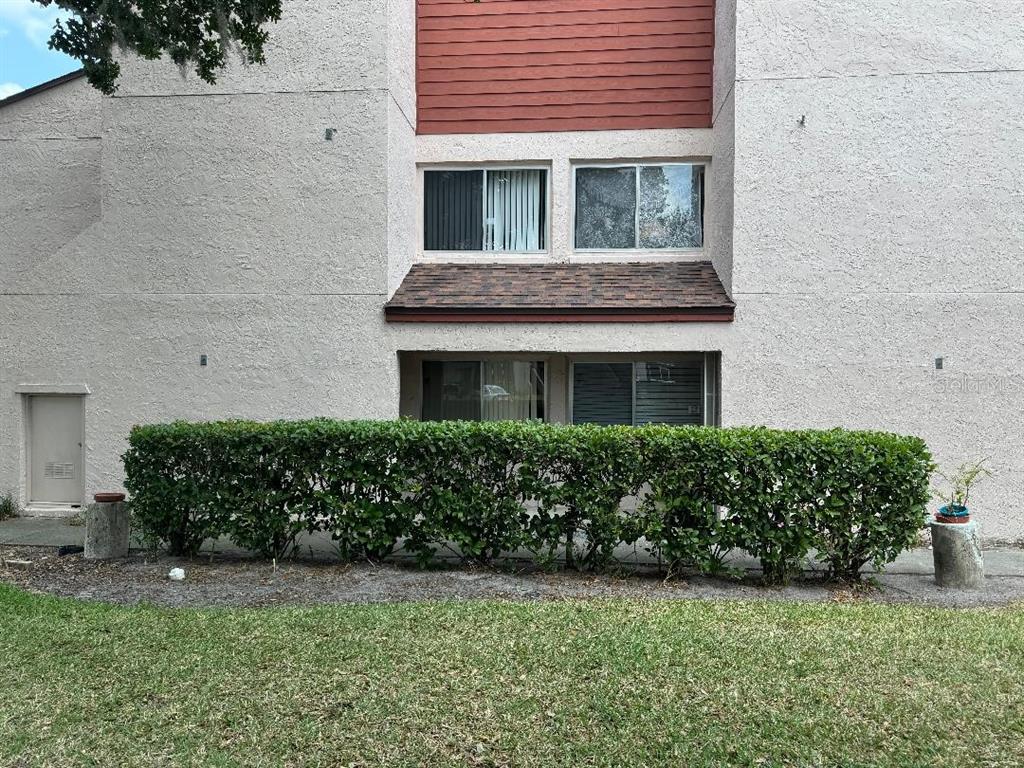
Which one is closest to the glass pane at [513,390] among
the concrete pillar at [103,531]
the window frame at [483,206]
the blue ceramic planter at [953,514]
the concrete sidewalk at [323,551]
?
the window frame at [483,206]

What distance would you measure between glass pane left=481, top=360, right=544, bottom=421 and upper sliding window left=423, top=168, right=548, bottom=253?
1.73 m

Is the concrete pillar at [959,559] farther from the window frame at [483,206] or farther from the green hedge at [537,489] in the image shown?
the window frame at [483,206]

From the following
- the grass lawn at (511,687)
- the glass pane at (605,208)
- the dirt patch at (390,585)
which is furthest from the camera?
the glass pane at (605,208)

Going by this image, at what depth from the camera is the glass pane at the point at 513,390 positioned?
36.9 ft

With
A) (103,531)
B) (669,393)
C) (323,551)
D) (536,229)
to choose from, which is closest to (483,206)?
(536,229)

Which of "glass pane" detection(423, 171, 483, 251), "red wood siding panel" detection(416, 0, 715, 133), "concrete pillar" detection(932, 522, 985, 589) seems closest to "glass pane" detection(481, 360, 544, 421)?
"glass pane" detection(423, 171, 483, 251)

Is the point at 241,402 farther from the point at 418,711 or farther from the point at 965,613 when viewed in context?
the point at 965,613

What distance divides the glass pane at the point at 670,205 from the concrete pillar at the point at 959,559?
17.4ft

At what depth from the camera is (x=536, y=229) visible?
448 inches

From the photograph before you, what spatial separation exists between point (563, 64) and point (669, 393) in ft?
16.3

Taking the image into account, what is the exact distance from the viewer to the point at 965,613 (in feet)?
21.0

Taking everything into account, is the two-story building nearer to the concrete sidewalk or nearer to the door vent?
the door vent

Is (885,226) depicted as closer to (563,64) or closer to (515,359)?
(563,64)

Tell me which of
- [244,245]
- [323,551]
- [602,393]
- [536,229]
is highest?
[536,229]
